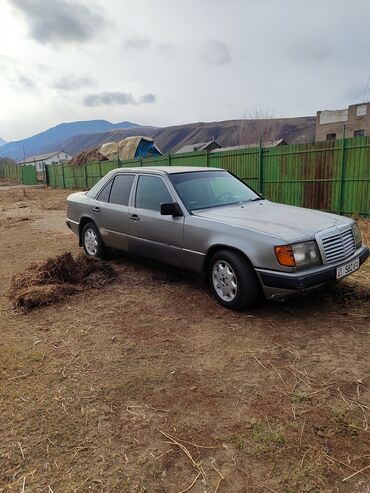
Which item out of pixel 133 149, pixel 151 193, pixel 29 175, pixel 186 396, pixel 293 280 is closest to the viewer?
pixel 186 396

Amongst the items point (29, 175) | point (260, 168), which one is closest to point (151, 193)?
point (260, 168)

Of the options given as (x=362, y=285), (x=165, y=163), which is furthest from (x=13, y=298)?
(x=165, y=163)

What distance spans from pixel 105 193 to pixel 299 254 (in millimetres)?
3548

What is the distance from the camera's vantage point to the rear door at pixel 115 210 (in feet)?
18.1

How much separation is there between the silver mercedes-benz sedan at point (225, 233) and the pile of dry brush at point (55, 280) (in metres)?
0.55

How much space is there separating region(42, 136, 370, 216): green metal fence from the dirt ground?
20.5 feet

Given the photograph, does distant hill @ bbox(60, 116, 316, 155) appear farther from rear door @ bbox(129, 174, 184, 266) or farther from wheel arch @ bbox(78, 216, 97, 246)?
rear door @ bbox(129, 174, 184, 266)

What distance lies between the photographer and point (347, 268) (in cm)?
388

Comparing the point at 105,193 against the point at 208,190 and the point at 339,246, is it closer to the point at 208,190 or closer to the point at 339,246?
the point at 208,190

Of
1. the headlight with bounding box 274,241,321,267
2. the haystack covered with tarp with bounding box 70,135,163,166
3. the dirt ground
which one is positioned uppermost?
the haystack covered with tarp with bounding box 70,135,163,166

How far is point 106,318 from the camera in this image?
13.4 feet

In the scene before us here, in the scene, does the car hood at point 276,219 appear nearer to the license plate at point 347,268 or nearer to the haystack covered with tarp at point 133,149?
the license plate at point 347,268

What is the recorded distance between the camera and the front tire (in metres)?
3.83

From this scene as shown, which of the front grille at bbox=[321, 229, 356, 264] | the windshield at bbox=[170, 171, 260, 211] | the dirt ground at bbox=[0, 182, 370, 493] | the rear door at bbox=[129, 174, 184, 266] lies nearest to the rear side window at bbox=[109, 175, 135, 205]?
the rear door at bbox=[129, 174, 184, 266]
